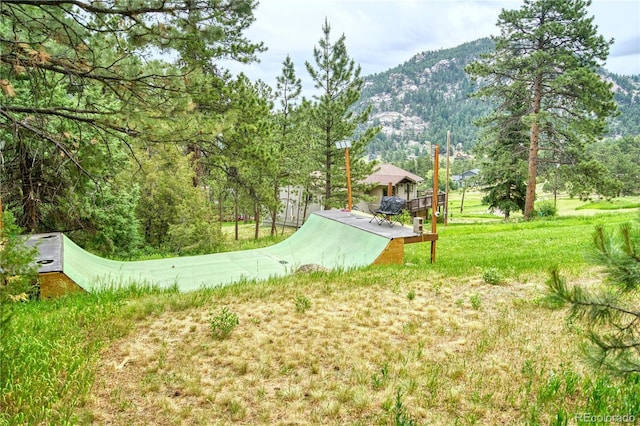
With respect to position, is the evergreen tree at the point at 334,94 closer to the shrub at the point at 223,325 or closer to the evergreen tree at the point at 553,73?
the evergreen tree at the point at 553,73

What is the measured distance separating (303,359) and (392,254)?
4997 mm

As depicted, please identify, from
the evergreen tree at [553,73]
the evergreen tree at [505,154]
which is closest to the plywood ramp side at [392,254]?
the evergreen tree at [553,73]

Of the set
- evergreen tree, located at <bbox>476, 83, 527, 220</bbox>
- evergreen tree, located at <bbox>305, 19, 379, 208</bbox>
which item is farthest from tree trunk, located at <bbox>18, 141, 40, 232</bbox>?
evergreen tree, located at <bbox>476, 83, 527, 220</bbox>

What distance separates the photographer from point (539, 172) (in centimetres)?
2333

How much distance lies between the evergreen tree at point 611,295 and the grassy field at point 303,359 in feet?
0.48

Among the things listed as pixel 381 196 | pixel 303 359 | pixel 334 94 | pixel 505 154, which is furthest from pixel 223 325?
pixel 381 196

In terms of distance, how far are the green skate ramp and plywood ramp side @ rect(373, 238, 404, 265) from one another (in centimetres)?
11

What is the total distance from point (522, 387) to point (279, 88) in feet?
84.4

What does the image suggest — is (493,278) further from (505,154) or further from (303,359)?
(505,154)

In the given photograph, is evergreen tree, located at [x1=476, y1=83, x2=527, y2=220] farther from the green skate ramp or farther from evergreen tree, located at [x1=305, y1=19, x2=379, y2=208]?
the green skate ramp

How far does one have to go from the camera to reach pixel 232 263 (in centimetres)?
931

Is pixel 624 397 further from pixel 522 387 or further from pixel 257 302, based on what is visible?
pixel 257 302

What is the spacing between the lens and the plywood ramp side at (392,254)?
323 inches

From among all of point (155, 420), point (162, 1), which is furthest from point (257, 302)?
point (162, 1)
